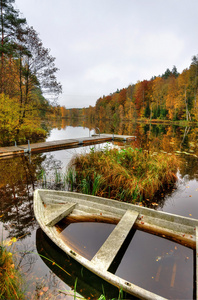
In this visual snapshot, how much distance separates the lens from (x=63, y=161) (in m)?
8.23

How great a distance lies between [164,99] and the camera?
38875mm

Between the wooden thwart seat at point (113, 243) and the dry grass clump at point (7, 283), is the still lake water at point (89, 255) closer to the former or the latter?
the dry grass clump at point (7, 283)

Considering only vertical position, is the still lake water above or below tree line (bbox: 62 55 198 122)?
below

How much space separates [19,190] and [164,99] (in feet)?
136

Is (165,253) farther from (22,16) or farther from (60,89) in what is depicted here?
(22,16)

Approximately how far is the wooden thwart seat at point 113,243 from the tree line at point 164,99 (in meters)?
33.5

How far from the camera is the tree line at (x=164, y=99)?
3095 cm

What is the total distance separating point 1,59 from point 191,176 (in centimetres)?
1600

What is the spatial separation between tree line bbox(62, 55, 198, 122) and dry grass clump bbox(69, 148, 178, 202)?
1196 inches

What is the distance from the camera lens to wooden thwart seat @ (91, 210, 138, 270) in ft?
6.50

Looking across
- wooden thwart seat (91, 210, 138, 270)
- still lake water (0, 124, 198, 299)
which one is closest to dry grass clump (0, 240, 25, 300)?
still lake water (0, 124, 198, 299)

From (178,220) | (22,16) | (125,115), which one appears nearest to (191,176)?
(178,220)

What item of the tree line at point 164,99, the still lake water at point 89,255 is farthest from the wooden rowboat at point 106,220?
the tree line at point 164,99

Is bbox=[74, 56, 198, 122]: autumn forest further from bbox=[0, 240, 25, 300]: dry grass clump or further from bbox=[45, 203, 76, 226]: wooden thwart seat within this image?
bbox=[0, 240, 25, 300]: dry grass clump
